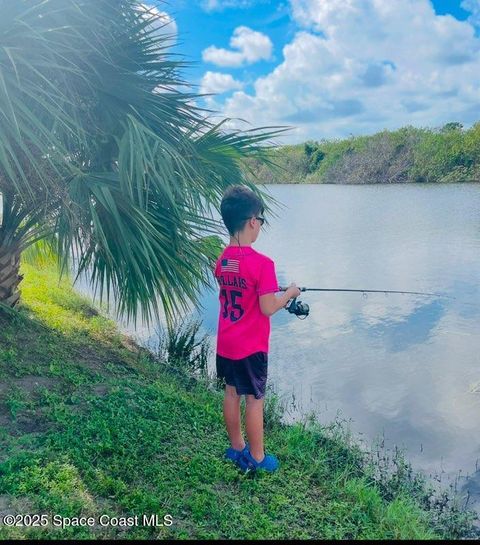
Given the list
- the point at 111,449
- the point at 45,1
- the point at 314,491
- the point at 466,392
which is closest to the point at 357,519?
the point at 314,491

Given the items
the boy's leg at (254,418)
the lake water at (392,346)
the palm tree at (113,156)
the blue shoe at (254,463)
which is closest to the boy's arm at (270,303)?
the boy's leg at (254,418)

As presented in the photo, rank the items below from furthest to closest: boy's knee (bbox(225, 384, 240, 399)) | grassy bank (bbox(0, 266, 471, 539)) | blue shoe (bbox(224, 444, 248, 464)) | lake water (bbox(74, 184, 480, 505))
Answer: lake water (bbox(74, 184, 480, 505)) → blue shoe (bbox(224, 444, 248, 464)) → boy's knee (bbox(225, 384, 240, 399)) → grassy bank (bbox(0, 266, 471, 539))

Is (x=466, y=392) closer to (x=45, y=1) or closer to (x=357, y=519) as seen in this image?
(x=357, y=519)

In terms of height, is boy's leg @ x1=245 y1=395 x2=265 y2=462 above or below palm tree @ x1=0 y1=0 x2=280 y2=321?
below

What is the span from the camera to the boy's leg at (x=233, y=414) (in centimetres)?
297

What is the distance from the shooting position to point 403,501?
128 inches

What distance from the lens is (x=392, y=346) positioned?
6.68 meters

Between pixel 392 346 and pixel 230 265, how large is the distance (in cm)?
446

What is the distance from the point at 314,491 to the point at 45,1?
3.67 metres

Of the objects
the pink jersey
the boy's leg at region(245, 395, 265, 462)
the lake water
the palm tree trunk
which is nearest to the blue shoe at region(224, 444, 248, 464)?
the boy's leg at region(245, 395, 265, 462)

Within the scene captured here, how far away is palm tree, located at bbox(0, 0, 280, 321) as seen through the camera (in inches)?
144

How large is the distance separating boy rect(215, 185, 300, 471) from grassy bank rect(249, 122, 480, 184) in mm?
32108

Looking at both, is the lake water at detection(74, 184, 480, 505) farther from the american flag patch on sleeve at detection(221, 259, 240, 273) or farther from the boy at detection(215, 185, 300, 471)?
the american flag patch on sleeve at detection(221, 259, 240, 273)

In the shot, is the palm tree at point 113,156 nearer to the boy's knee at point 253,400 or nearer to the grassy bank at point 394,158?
the boy's knee at point 253,400
